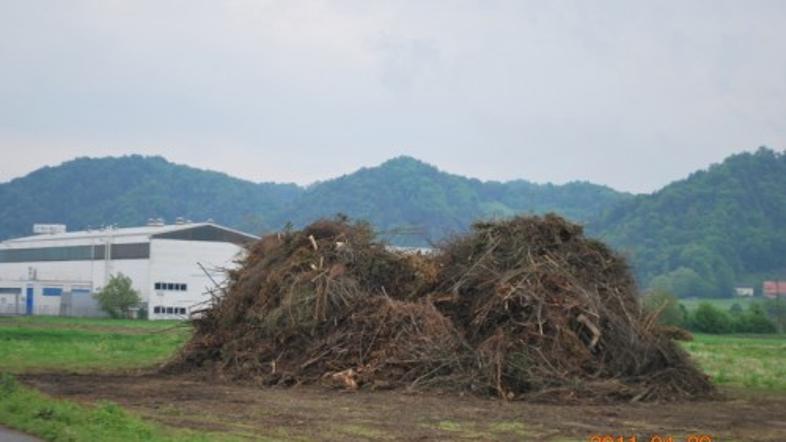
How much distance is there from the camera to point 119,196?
18400 cm

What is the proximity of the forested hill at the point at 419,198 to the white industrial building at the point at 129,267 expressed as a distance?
57.5m

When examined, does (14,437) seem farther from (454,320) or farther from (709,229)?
(709,229)

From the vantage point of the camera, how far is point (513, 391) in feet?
62.2

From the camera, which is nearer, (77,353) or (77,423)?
(77,423)

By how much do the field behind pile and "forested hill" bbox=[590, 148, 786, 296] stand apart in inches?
3606

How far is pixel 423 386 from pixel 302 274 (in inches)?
190

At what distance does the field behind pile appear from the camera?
1312 centimetres

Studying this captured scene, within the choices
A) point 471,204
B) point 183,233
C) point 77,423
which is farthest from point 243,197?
point 77,423

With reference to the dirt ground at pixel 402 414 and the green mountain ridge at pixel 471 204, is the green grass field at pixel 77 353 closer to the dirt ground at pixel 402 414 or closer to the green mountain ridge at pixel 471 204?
the dirt ground at pixel 402 414

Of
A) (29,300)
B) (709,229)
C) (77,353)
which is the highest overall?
(709,229)

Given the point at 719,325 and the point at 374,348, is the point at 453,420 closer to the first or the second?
the point at 374,348

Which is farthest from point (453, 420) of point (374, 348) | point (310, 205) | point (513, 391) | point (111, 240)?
point (310, 205)

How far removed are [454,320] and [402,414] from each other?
235 inches

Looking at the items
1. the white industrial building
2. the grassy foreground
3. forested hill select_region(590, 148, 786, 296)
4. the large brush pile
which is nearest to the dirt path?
the grassy foreground
